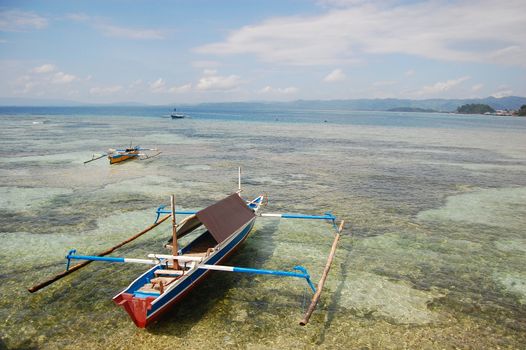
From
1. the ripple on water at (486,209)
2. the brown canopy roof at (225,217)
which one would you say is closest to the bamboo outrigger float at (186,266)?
the brown canopy roof at (225,217)

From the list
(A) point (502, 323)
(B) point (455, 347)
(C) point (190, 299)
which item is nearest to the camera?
(B) point (455, 347)

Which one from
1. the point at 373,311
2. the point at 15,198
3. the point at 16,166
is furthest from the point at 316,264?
the point at 16,166

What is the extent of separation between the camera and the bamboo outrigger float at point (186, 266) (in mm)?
9180

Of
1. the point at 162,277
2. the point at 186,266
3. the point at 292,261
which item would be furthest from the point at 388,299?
the point at 162,277

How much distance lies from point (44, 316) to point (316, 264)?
9.33m

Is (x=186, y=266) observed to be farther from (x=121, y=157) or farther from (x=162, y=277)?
(x=121, y=157)

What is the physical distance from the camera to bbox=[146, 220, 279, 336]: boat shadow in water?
9.89m

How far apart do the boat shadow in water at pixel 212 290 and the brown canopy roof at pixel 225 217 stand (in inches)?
60.6

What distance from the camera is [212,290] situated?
11.8 meters

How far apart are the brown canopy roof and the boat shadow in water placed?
60.6 inches

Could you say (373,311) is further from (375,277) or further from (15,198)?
(15,198)

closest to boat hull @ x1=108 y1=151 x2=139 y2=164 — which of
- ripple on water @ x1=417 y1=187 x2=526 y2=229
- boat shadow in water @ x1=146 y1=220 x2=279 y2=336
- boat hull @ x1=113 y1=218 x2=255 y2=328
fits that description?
boat shadow in water @ x1=146 y1=220 x2=279 y2=336

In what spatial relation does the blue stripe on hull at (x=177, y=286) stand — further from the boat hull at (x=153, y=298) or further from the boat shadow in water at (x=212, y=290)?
the boat shadow in water at (x=212, y=290)

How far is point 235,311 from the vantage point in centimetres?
1059
